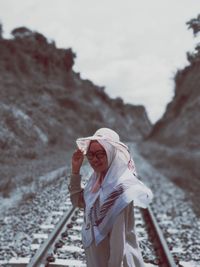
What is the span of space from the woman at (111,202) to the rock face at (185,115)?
3017 centimetres

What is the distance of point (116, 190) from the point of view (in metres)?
2.65

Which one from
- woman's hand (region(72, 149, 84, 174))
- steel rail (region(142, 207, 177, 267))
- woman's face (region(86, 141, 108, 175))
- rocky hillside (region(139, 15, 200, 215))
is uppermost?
rocky hillside (region(139, 15, 200, 215))

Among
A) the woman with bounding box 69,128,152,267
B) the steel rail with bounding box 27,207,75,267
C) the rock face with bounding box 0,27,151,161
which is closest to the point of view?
the woman with bounding box 69,128,152,267

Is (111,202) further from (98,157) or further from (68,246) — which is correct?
(68,246)

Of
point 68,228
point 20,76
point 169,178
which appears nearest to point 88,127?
point 20,76

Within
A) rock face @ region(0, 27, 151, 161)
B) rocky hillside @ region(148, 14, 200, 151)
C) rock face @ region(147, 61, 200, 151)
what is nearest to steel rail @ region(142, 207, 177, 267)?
rock face @ region(0, 27, 151, 161)

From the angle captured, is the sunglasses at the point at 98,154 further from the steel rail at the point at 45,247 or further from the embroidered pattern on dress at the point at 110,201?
the steel rail at the point at 45,247

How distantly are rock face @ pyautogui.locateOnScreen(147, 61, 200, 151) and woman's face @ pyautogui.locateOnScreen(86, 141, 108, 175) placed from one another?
30197mm

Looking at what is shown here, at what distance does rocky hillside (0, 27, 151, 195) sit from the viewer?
1017 inches

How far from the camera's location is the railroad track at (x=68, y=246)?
6.17 metres

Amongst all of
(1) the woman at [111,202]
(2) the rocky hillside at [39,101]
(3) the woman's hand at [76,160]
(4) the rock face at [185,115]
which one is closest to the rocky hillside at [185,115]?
(4) the rock face at [185,115]

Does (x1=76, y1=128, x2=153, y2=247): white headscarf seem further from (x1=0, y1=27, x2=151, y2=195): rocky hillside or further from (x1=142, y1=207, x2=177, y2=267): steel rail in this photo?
(x1=0, y1=27, x2=151, y2=195): rocky hillside

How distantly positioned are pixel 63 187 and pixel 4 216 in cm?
398

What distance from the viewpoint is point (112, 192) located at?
266 centimetres
